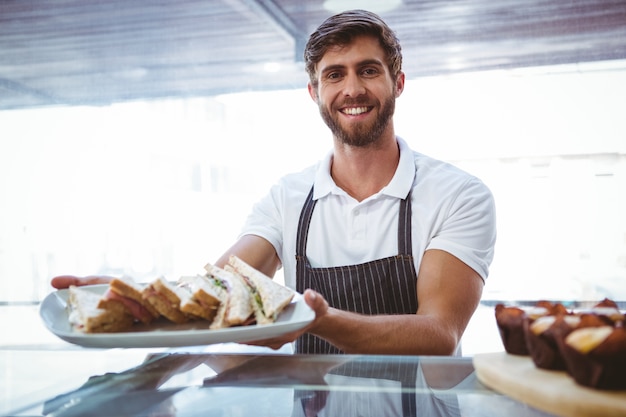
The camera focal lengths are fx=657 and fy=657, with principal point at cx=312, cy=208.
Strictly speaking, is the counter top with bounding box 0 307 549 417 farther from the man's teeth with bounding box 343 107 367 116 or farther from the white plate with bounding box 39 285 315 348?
the man's teeth with bounding box 343 107 367 116

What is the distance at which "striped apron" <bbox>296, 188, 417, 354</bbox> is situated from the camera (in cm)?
181

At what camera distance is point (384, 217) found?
190 centimetres

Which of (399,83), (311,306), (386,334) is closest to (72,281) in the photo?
(311,306)

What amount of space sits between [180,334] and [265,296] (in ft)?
0.69

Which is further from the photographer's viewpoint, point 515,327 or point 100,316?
point 100,316

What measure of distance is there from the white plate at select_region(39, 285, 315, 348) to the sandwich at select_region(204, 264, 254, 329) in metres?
0.03

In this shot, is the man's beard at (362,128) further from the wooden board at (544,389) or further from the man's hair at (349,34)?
the wooden board at (544,389)

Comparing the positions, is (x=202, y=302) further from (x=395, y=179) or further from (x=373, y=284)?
(x=395, y=179)

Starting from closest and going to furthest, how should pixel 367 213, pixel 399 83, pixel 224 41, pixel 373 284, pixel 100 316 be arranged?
pixel 100 316 < pixel 373 284 < pixel 367 213 < pixel 399 83 < pixel 224 41

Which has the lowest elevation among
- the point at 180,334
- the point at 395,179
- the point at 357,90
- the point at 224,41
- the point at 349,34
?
the point at 180,334

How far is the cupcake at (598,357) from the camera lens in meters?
0.70

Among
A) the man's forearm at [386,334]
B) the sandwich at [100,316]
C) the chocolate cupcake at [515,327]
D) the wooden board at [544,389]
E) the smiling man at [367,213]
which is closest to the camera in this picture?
the wooden board at [544,389]

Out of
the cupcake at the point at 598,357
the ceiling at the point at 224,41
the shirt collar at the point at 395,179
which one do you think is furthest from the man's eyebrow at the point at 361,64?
the ceiling at the point at 224,41

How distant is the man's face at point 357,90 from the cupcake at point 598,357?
4.11ft
